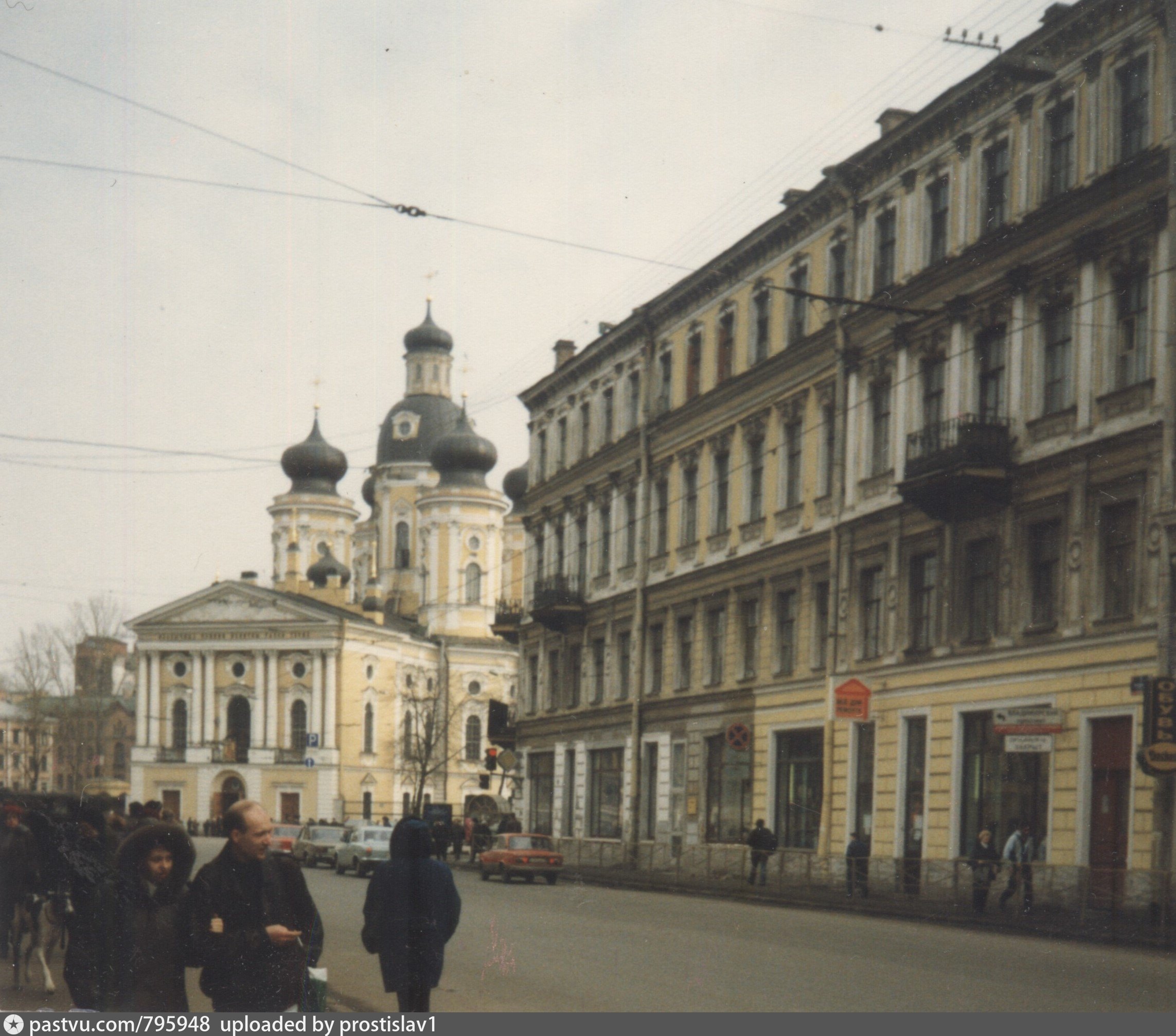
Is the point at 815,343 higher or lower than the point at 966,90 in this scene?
lower

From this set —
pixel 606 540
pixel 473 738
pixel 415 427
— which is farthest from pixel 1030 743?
pixel 415 427

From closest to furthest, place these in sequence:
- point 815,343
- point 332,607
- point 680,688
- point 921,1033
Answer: point 921,1033 < point 815,343 < point 680,688 < point 332,607

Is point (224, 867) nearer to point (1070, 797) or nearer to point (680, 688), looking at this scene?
point (1070, 797)

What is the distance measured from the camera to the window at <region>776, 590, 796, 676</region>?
40.1 meters

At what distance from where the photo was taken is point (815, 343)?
3928 cm

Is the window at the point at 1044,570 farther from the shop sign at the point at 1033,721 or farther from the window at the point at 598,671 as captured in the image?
the window at the point at 598,671

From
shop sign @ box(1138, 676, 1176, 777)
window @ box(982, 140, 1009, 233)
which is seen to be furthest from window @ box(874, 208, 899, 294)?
shop sign @ box(1138, 676, 1176, 777)

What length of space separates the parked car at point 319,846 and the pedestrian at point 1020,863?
25912 millimetres

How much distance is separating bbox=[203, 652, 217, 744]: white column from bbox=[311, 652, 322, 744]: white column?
6.46 meters

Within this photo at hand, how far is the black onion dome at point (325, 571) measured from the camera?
127125 millimetres

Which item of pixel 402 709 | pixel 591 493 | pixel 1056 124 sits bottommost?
pixel 402 709

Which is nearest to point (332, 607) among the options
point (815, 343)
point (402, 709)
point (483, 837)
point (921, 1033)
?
point (402, 709)

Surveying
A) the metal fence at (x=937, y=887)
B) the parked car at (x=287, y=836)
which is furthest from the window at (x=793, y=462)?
the parked car at (x=287, y=836)

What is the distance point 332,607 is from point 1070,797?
8815 cm
